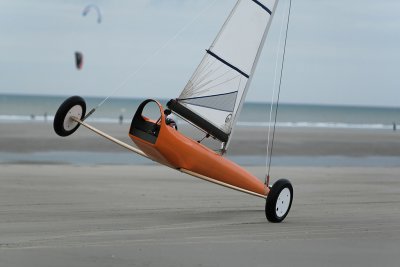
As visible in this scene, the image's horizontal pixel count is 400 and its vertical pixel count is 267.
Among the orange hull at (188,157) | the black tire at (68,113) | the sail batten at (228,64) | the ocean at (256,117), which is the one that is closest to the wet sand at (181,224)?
the orange hull at (188,157)

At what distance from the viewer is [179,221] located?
349 inches

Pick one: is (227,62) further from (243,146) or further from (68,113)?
(243,146)

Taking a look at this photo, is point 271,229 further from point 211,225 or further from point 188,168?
point 188,168

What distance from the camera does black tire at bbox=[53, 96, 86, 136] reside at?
30.6 ft

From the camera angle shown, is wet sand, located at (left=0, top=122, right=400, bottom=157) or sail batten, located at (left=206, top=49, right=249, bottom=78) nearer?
sail batten, located at (left=206, top=49, right=249, bottom=78)

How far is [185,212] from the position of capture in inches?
387

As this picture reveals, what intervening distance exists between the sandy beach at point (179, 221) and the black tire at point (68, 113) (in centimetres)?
95

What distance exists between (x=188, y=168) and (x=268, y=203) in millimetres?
992

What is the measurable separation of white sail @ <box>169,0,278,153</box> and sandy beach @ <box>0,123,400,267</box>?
122 centimetres

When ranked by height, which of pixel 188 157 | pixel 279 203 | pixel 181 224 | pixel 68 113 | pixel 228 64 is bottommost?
pixel 181 224

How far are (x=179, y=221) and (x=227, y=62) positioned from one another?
2.06 meters

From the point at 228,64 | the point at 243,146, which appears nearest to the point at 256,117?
the point at 243,146

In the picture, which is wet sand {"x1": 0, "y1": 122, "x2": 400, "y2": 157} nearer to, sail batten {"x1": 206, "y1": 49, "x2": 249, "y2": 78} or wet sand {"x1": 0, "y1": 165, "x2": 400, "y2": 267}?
wet sand {"x1": 0, "y1": 165, "x2": 400, "y2": 267}

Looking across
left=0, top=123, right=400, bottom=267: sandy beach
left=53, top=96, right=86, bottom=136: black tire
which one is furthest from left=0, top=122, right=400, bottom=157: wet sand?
left=53, top=96, right=86, bottom=136: black tire
